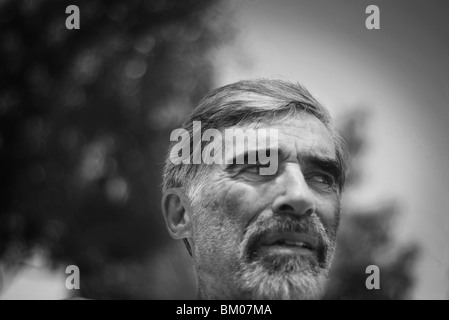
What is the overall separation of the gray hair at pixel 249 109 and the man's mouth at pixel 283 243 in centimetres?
40

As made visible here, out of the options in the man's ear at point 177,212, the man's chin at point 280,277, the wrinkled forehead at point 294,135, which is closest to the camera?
the man's chin at point 280,277

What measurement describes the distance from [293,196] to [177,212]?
595 millimetres

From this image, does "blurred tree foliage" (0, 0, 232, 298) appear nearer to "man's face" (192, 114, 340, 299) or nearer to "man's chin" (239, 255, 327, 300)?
"man's face" (192, 114, 340, 299)

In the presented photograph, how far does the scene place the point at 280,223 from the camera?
5.78 ft

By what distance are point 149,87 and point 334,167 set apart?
233 centimetres

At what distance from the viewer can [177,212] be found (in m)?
2.13

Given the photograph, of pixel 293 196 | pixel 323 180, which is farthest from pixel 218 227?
pixel 323 180

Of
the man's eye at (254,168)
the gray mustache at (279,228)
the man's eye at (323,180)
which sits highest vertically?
the man's eye at (254,168)

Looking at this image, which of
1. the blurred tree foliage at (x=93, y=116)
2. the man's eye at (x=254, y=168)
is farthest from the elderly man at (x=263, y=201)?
the blurred tree foliage at (x=93, y=116)

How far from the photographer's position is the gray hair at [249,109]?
78.0 inches

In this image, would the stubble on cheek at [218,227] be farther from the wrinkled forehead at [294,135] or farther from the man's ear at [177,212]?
the wrinkled forehead at [294,135]

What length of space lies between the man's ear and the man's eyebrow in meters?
0.53
